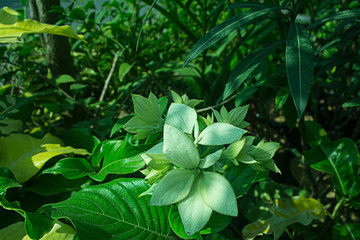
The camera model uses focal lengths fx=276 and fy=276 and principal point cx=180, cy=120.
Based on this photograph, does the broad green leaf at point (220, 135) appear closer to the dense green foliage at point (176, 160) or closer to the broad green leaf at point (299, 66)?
the dense green foliage at point (176, 160)

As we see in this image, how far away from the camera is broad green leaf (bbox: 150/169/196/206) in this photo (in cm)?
51

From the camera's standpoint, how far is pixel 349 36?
1.25m

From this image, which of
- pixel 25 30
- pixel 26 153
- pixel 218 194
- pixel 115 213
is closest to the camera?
pixel 218 194

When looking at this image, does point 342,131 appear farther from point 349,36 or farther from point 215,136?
point 215,136

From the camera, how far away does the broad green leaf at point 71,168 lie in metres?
0.89

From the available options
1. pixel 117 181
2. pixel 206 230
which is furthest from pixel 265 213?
pixel 117 181

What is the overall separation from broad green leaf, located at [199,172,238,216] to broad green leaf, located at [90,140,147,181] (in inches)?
14.0

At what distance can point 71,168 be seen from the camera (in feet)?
3.03

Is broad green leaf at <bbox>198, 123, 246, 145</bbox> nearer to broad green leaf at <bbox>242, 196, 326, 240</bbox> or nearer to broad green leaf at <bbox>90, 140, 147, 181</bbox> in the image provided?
broad green leaf at <bbox>90, 140, 147, 181</bbox>

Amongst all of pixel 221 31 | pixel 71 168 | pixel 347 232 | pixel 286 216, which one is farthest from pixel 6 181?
pixel 347 232

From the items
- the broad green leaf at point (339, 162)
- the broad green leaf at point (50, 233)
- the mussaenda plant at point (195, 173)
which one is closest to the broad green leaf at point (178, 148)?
the mussaenda plant at point (195, 173)

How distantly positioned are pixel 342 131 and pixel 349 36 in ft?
3.29

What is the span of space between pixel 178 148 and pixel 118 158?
0.45 m

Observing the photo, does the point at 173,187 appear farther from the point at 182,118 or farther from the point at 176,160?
the point at 182,118
